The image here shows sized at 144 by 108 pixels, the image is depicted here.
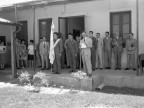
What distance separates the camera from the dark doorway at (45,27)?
1335 centimetres

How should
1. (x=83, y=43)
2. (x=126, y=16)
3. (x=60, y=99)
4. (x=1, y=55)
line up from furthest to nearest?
(x=1, y=55), (x=126, y=16), (x=83, y=43), (x=60, y=99)

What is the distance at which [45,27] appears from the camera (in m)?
13.5

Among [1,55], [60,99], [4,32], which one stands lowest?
[60,99]

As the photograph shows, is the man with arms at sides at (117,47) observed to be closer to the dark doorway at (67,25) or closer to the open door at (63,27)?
the dark doorway at (67,25)

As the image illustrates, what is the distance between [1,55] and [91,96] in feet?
22.2

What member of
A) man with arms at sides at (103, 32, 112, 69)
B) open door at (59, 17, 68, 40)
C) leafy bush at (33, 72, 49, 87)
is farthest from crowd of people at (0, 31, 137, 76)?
open door at (59, 17, 68, 40)

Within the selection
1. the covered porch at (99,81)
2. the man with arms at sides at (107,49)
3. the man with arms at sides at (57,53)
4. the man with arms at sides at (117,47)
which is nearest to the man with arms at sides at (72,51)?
the man with arms at sides at (57,53)

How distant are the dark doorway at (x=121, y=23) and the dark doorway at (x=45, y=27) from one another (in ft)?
11.7

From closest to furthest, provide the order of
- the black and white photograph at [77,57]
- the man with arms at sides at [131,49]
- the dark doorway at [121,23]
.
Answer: the black and white photograph at [77,57] < the man with arms at sides at [131,49] < the dark doorway at [121,23]

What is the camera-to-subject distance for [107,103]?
7.12 m

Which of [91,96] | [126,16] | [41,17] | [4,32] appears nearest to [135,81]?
[91,96]

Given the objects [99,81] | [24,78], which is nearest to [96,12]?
[99,81]

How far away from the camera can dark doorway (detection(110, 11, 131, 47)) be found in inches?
449

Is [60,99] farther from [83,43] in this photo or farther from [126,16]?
[126,16]
